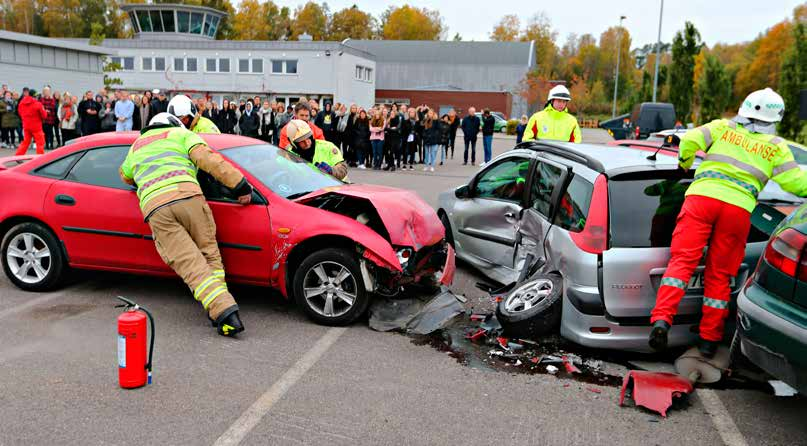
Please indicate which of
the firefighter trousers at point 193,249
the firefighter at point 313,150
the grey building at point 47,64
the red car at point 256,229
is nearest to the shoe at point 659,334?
the red car at point 256,229

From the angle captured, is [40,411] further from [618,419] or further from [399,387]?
[618,419]

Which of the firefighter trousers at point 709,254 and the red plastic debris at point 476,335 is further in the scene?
the red plastic debris at point 476,335

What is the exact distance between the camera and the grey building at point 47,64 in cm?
2467

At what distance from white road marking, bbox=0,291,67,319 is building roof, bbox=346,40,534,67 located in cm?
7005

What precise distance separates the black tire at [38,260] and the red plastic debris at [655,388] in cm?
480

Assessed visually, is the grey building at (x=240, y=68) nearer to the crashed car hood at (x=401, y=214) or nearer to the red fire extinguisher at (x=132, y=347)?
the crashed car hood at (x=401, y=214)

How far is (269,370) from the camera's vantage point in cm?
450

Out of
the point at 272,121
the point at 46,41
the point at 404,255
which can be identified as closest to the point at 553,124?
the point at 404,255

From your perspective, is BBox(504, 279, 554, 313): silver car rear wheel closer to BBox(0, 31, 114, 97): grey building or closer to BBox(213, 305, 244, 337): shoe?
BBox(213, 305, 244, 337): shoe

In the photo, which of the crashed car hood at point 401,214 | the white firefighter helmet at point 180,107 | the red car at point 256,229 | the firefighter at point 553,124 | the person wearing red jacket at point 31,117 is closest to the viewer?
the red car at point 256,229

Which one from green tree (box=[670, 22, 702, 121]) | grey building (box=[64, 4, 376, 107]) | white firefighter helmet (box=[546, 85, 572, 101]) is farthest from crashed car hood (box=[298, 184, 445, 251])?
grey building (box=[64, 4, 376, 107])

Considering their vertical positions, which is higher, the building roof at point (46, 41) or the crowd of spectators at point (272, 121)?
the building roof at point (46, 41)

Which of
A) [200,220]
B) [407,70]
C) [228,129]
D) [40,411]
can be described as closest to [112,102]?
[228,129]

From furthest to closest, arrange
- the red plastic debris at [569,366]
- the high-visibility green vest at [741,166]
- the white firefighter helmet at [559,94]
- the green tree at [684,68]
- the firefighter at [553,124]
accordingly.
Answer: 1. the green tree at [684,68]
2. the firefighter at [553,124]
3. the white firefighter helmet at [559,94]
4. the red plastic debris at [569,366]
5. the high-visibility green vest at [741,166]
